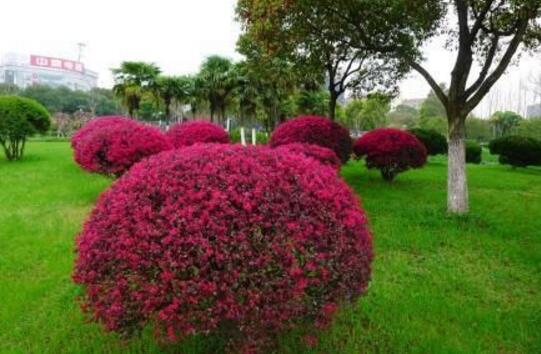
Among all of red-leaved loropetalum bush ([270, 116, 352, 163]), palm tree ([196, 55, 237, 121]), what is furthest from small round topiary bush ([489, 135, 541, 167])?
palm tree ([196, 55, 237, 121])

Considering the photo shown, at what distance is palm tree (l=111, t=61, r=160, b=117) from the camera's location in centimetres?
3145

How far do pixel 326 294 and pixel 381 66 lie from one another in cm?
1105

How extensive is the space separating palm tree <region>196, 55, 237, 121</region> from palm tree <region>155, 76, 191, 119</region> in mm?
1928

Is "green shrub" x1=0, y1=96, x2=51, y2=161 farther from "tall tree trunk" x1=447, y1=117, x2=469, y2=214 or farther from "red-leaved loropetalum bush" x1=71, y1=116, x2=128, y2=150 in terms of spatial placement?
"tall tree trunk" x1=447, y1=117, x2=469, y2=214

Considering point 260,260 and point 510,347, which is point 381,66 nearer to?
point 510,347

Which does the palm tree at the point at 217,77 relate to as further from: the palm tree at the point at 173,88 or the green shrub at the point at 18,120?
the green shrub at the point at 18,120

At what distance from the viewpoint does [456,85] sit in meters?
7.43

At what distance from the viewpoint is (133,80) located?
31859 mm

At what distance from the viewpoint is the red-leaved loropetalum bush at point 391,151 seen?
33.9 ft

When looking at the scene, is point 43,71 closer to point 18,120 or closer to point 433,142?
point 18,120

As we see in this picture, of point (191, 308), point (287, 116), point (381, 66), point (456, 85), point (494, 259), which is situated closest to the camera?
point (191, 308)

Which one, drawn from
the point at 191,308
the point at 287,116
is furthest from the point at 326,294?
the point at 287,116

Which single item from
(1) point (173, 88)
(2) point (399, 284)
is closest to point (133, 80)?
(1) point (173, 88)

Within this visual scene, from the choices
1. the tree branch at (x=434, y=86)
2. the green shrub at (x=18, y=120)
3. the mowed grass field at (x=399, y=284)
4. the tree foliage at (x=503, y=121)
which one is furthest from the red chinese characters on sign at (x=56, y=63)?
the tree branch at (x=434, y=86)
